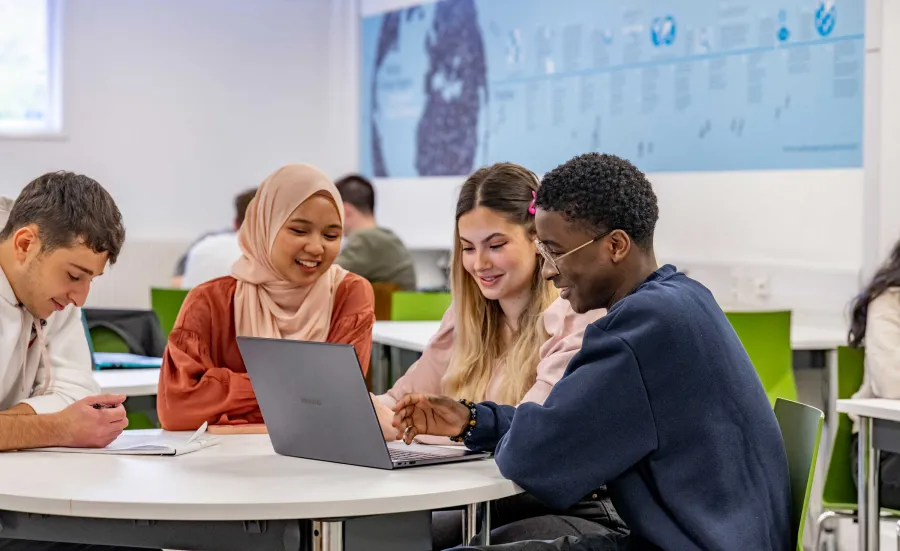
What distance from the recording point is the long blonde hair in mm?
2715

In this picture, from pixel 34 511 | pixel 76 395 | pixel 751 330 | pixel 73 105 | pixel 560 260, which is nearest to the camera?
pixel 34 511

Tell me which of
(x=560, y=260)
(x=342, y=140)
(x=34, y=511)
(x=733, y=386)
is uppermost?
(x=342, y=140)

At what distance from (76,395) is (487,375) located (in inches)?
36.4

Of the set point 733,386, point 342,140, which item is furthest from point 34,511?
point 342,140

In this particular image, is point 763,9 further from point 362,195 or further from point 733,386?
point 733,386

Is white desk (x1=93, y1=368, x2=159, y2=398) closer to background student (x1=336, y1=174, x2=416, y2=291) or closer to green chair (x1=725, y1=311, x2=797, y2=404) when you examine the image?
green chair (x1=725, y1=311, x2=797, y2=404)

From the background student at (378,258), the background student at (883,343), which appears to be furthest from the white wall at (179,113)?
the background student at (883,343)

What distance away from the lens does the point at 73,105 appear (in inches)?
311

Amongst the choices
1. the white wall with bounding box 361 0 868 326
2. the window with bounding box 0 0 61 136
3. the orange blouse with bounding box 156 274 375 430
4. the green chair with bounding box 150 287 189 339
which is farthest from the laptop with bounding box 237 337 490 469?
the window with bounding box 0 0 61 136

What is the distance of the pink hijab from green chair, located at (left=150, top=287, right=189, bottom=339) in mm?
2030

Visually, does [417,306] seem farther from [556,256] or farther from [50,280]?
[556,256]

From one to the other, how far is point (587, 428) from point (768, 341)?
7.99 ft

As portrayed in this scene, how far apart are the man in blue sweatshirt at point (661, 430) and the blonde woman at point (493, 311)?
1.96ft

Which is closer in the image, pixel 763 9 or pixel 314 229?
pixel 314 229
